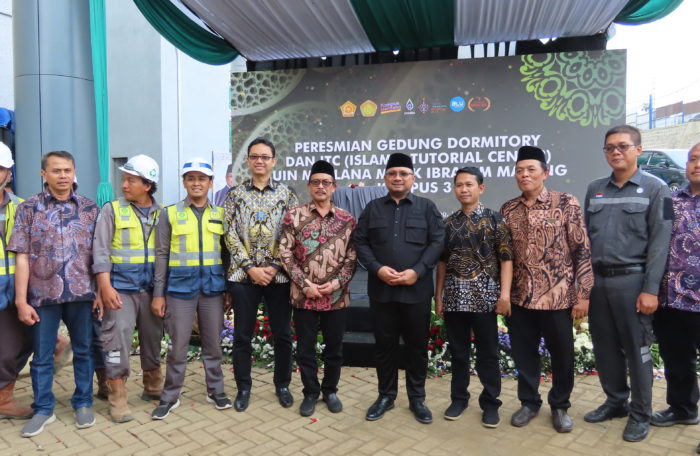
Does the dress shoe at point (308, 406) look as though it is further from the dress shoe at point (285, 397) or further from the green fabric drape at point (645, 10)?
the green fabric drape at point (645, 10)

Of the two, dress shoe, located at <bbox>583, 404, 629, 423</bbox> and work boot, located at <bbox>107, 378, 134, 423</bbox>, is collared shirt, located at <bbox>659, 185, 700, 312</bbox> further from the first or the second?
work boot, located at <bbox>107, 378, 134, 423</bbox>

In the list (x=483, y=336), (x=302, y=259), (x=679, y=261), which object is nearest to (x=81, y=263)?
(x=302, y=259)

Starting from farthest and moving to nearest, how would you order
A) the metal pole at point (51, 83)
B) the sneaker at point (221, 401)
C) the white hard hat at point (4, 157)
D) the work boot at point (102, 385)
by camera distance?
the metal pole at point (51, 83) → the work boot at point (102, 385) → the sneaker at point (221, 401) → the white hard hat at point (4, 157)

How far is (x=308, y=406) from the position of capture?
3553 mm

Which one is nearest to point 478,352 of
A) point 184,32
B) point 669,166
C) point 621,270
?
point 621,270

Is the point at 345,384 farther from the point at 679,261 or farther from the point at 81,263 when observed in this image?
the point at 679,261

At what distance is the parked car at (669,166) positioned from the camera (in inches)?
469

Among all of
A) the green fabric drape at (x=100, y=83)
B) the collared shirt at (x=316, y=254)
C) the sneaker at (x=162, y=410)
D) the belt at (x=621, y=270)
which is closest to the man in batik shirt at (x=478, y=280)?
the belt at (x=621, y=270)

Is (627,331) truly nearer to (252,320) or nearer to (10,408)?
(252,320)

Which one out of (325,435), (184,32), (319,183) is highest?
(184,32)

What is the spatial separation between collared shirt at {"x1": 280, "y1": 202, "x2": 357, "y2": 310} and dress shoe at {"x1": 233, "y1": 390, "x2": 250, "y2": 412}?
0.77 metres

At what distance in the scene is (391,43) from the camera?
19.8ft

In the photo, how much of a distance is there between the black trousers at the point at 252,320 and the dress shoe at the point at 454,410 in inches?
45.8

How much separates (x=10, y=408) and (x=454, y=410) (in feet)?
9.83
